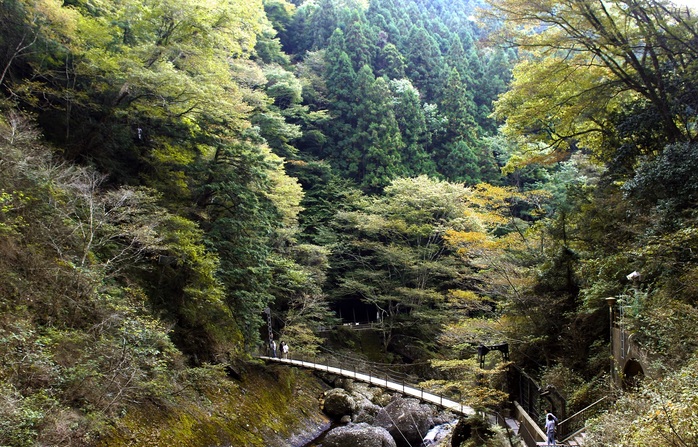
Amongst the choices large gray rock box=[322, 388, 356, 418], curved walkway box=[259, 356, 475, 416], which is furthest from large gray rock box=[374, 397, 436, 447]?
curved walkway box=[259, 356, 475, 416]

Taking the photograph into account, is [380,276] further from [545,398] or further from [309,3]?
[309,3]

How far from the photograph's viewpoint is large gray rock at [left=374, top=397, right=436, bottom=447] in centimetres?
1396

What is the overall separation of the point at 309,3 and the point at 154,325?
→ 108 feet

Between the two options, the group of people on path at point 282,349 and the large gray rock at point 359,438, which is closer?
the large gray rock at point 359,438

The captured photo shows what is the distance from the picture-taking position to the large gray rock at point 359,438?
1230 cm

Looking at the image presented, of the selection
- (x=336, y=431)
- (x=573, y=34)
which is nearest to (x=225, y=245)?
(x=336, y=431)

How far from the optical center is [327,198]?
996 inches

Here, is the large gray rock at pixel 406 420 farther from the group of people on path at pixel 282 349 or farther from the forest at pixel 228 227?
the group of people on path at pixel 282 349

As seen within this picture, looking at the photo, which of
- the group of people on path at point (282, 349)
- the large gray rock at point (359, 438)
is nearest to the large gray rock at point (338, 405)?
the group of people on path at point (282, 349)

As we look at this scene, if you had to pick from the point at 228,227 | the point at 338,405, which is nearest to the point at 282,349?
the point at 338,405

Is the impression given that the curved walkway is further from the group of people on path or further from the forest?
the group of people on path

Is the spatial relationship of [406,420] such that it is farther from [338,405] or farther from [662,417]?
[662,417]

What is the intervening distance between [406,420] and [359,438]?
2.48m

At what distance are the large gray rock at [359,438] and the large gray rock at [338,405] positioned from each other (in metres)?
2.72
